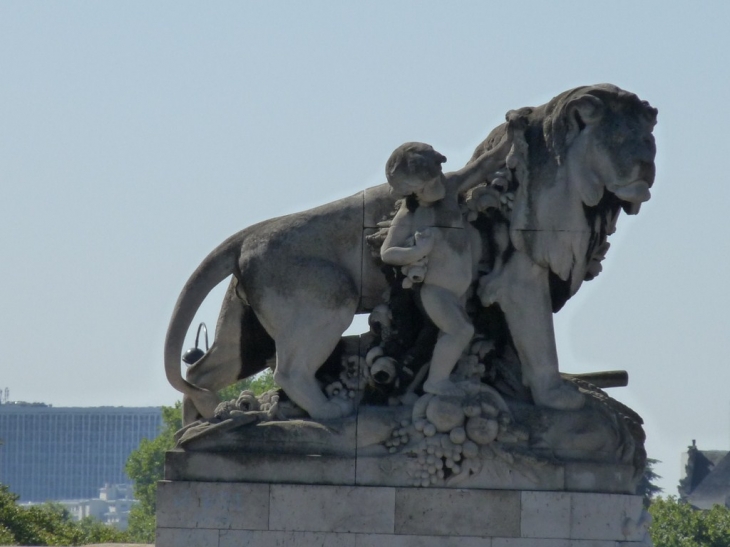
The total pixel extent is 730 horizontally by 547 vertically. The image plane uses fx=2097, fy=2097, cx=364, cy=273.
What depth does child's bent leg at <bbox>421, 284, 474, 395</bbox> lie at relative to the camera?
1516 cm

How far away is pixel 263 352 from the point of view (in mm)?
15969

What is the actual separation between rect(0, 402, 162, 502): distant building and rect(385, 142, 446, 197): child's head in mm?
146845

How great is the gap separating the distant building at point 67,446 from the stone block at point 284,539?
14677 centimetres

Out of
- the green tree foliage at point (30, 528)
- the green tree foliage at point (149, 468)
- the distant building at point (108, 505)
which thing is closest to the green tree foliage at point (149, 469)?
the green tree foliage at point (149, 468)

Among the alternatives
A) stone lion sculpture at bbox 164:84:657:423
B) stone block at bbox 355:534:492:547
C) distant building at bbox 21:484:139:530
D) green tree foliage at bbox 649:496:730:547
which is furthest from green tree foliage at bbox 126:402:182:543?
distant building at bbox 21:484:139:530

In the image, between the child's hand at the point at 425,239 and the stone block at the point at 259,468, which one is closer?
the stone block at the point at 259,468

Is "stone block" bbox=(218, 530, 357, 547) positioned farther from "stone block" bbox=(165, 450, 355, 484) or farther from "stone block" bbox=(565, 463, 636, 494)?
"stone block" bbox=(565, 463, 636, 494)

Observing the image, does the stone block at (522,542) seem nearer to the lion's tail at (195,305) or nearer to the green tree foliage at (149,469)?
the lion's tail at (195,305)

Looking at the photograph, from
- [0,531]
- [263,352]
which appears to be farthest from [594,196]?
[0,531]

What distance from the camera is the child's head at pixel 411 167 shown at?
15.1 m

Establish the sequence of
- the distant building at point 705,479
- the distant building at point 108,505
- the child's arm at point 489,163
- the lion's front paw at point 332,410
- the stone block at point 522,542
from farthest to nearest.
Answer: the distant building at point 108,505 → the distant building at point 705,479 → the child's arm at point 489,163 → the lion's front paw at point 332,410 → the stone block at point 522,542

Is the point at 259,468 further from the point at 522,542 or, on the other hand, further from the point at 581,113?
the point at 581,113

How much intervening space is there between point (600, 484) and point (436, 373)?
1.42 m

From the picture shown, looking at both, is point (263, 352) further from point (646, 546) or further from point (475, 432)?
point (646, 546)
